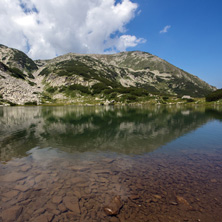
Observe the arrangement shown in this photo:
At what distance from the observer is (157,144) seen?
1097 inches

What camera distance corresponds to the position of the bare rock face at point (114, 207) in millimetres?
10297

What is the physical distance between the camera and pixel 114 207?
10797 mm

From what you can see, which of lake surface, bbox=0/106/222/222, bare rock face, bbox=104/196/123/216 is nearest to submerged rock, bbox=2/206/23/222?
lake surface, bbox=0/106/222/222

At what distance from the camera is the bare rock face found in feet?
33.8

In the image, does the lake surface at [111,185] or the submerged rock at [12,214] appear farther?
the lake surface at [111,185]

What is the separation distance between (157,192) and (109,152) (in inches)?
462

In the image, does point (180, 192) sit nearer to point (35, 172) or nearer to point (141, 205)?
point (141, 205)

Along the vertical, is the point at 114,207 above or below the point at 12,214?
above

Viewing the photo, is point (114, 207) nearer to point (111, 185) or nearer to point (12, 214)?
point (111, 185)

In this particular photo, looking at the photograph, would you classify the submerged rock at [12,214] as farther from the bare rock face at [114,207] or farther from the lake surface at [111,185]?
the bare rock face at [114,207]

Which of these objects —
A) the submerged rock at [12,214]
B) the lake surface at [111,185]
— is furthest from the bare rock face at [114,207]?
the submerged rock at [12,214]

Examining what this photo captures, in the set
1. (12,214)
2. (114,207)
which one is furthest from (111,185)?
(12,214)

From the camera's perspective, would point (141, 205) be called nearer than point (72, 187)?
Yes

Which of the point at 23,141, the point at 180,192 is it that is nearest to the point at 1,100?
the point at 23,141
